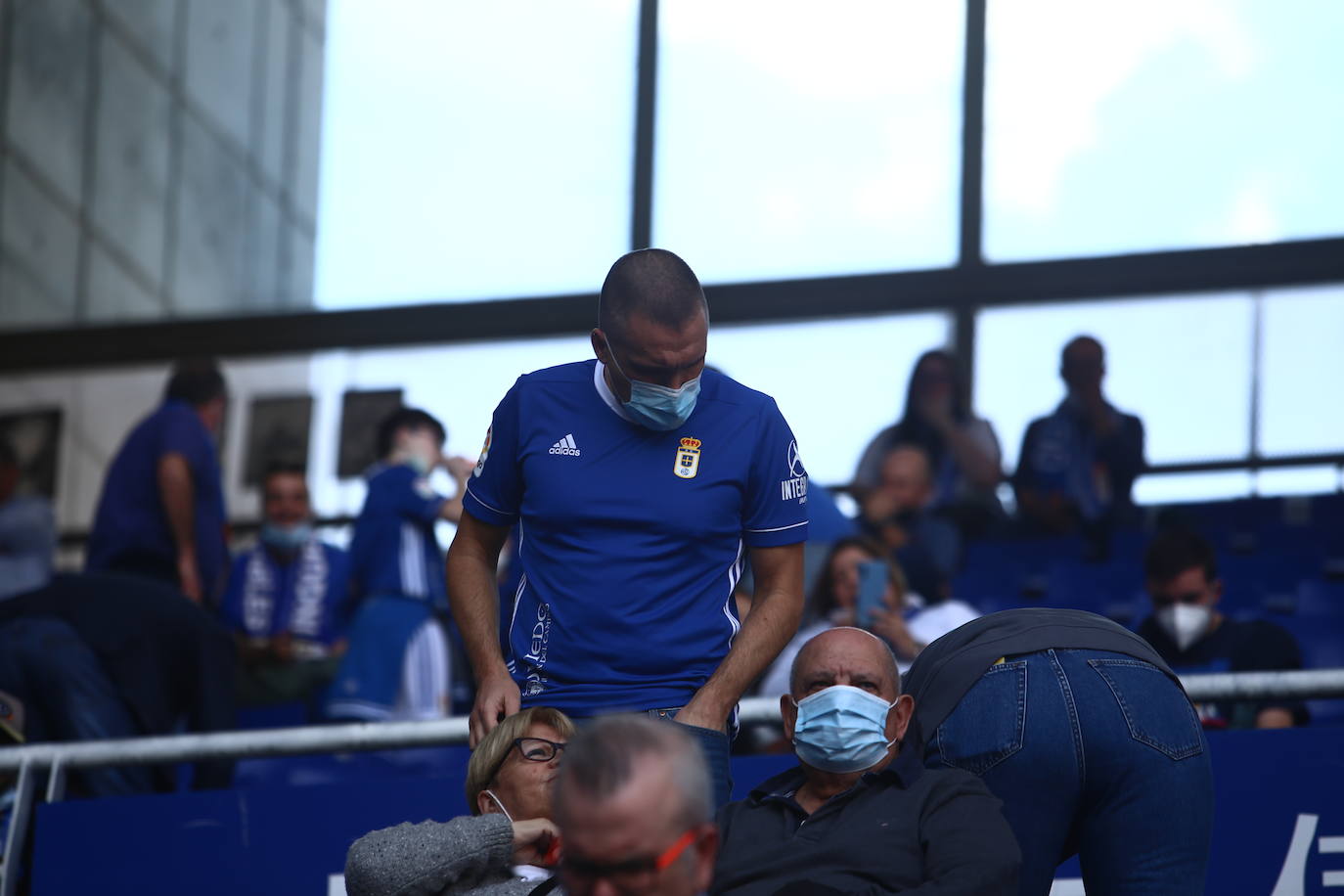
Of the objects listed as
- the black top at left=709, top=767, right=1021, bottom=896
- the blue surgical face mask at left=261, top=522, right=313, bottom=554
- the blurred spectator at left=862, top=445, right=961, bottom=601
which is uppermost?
the blurred spectator at left=862, top=445, right=961, bottom=601

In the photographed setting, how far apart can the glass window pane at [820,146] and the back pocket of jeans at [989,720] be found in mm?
6762

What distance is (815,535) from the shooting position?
6156 millimetres

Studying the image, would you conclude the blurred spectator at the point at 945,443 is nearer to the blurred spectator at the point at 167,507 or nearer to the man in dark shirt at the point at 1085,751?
the blurred spectator at the point at 167,507

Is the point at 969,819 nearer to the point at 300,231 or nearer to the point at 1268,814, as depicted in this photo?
the point at 1268,814

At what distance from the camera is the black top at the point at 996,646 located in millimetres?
2791

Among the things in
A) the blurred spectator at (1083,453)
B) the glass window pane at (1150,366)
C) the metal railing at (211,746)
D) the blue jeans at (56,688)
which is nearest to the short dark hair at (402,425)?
the blue jeans at (56,688)

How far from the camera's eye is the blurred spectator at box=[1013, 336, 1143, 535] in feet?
24.4

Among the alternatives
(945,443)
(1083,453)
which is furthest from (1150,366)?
(945,443)

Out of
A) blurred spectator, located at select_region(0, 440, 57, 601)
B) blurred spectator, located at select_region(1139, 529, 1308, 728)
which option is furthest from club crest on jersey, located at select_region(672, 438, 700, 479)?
blurred spectator, located at select_region(0, 440, 57, 601)

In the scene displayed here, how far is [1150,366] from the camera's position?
8789 millimetres

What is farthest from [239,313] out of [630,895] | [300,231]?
[630,895]

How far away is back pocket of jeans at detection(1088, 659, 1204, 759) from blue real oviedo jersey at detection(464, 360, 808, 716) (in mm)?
667

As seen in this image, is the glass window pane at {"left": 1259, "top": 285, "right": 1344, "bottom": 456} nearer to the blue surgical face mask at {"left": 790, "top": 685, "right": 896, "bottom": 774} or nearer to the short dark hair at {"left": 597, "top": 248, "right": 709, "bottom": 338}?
the blue surgical face mask at {"left": 790, "top": 685, "right": 896, "bottom": 774}

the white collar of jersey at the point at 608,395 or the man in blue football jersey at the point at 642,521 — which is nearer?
the man in blue football jersey at the point at 642,521
